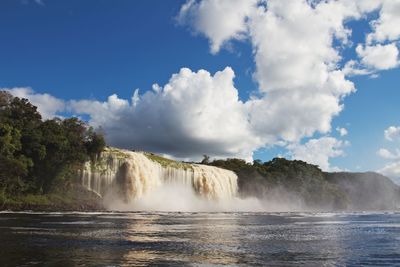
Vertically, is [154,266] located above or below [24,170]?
below

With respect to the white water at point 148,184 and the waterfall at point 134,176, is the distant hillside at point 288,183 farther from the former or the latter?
the waterfall at point 134,176

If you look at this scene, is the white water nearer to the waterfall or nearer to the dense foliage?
the waterfall

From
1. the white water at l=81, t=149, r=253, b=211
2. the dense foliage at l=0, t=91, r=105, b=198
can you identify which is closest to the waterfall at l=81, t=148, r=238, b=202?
the white water at l=81, t=149, r=253, b=211

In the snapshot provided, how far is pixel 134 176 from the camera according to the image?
77625 millimetres

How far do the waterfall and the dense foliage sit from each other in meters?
2.78

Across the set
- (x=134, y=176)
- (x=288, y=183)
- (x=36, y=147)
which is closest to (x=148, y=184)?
(x=134, y=176)

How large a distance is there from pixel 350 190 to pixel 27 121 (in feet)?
520

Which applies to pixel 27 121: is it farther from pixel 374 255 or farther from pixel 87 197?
pixel 374 255

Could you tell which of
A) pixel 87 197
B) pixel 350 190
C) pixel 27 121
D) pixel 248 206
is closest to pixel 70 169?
pixel 87 197

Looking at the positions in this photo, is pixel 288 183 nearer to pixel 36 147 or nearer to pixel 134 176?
pixel 134 176

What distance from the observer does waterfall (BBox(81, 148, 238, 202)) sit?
75.7 meters

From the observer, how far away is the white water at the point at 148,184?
248 feet

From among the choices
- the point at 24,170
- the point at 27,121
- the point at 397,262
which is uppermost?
the point at 27,121

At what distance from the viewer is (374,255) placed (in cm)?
1822
